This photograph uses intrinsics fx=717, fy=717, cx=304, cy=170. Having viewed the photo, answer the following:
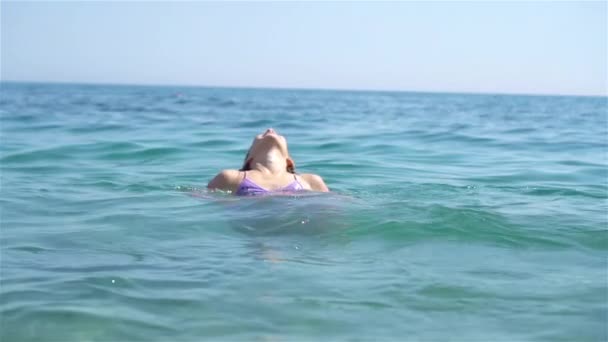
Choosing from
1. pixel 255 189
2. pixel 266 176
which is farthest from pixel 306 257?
pixel 266 176

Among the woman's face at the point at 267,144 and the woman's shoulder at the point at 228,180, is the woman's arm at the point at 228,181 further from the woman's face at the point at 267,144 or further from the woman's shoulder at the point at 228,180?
the woman's face at the point at 267,144

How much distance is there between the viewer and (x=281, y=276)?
426cm

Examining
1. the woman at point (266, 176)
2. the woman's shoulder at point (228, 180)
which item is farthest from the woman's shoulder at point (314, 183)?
the woman's shoulder at point (228, 180)

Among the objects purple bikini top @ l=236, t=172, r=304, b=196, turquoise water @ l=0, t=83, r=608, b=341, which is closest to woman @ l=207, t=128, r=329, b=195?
purple bikini top @ l=236, t=172, r=304, b=196

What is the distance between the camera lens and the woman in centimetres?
675

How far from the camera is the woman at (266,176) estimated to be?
6754 mm

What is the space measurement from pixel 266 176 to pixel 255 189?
11.7 inches

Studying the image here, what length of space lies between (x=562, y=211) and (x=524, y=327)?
3297 millimetres

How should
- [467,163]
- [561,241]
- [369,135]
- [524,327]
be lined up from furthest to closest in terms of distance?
[369,135]
[467,163]
[561,241]
[524,327]

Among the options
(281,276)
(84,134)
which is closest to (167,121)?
(84,134)

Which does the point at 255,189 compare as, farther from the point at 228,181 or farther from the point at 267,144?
the point at 267,144

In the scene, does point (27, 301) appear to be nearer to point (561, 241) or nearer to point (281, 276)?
point (281, 276)

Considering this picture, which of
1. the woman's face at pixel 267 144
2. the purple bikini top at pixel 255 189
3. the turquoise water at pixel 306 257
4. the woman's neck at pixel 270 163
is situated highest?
the woman's face at pixel 267 144

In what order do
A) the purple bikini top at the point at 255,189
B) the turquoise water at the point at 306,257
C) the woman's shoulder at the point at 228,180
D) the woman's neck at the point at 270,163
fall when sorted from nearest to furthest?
the turquoise water at the point at 306,257, the purple bikini top at the point at 255,189, the woman's shoulder at the point at 228,180, the woman's neck at the point at 270,163
